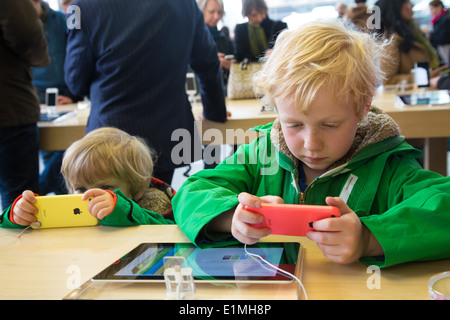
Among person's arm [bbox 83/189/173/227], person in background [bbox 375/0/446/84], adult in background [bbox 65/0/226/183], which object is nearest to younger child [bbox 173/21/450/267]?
person's arm [bbox 83/189/173/227]

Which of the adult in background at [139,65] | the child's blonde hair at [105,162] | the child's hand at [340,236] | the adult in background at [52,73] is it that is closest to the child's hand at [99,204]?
the child's blonde hair at [105,162]

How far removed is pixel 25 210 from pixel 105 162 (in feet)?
1.23

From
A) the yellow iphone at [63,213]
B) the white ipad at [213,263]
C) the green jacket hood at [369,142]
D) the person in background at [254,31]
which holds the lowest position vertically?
the yellow iphone at [63,213]

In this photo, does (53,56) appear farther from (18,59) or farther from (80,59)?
(80,59)

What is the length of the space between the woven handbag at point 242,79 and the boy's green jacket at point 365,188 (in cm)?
158

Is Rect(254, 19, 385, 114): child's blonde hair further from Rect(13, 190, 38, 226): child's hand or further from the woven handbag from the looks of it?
the woven handbag

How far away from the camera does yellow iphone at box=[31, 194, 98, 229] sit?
1140mm

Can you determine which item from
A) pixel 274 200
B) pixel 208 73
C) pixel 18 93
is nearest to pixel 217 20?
pixel 208 73

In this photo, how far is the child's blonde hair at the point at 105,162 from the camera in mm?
1464

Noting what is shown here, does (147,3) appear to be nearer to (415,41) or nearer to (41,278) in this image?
(41,278)

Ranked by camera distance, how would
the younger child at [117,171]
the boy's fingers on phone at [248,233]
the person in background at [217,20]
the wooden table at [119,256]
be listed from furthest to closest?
the person in background at [217,20] → the younger child at [117,171] → the boy's fingers on phone at [248,233] → the wooden table at [119,256]

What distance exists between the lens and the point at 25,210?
1129mm

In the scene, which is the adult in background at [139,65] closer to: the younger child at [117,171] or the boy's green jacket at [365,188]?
the younger child at [117,171]

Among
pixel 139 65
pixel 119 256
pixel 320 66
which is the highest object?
pixel 320 66
